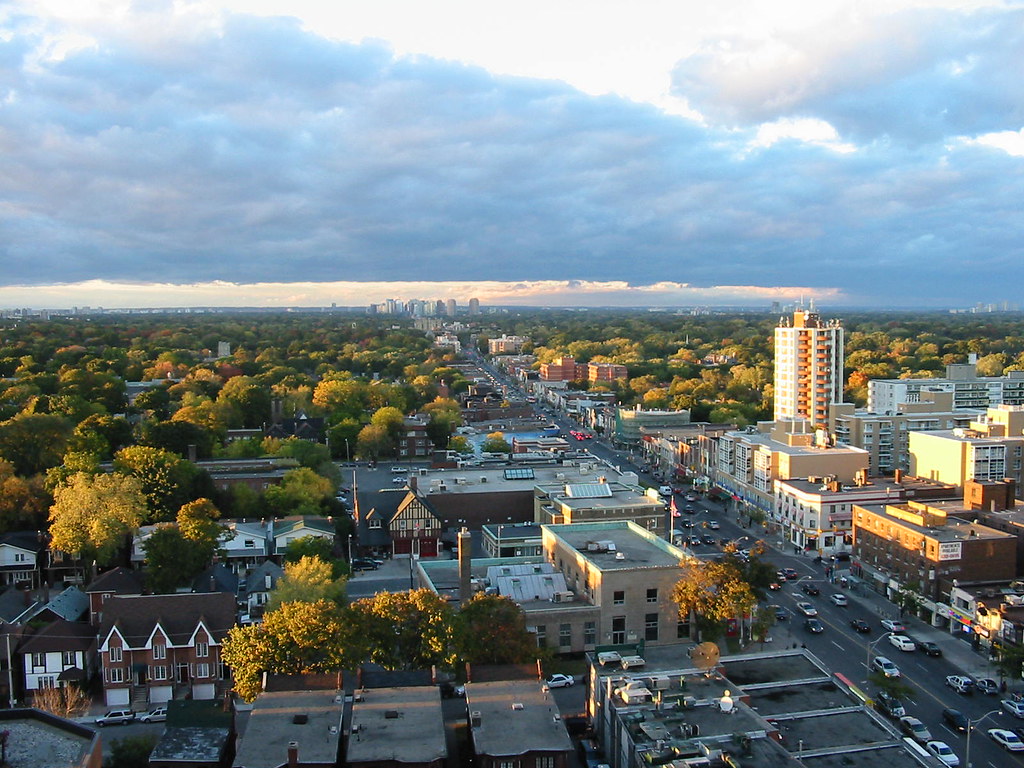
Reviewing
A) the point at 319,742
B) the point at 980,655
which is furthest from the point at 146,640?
the point at 980,655

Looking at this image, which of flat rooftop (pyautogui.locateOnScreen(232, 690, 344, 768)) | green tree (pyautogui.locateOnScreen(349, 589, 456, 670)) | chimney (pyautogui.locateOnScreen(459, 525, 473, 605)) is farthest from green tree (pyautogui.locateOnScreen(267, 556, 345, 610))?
flat rooftop (pyautogui.locateOnScreen(232, 690, 344, 768))

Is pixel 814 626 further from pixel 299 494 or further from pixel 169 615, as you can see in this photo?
pixel 299 494

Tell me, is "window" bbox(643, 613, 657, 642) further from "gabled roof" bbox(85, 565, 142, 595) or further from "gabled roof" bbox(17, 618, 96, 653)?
"gabled roof" bbox(85, 565, 142, 595)

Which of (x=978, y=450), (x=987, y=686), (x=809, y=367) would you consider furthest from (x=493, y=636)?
(x=809, y=367)

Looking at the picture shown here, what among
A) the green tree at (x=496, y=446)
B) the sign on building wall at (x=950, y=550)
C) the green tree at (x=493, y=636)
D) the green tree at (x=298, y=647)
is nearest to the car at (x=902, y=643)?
the sign on building wall at (x=950, y=550)

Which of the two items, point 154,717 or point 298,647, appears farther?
point 154,717

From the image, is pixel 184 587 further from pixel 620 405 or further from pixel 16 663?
pixel 620 405

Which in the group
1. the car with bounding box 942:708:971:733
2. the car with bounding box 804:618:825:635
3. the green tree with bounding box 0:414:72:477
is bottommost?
the car with bounding box 804:618:825:635
